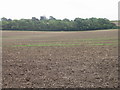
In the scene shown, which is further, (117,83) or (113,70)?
(113,70)

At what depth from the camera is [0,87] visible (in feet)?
27.7

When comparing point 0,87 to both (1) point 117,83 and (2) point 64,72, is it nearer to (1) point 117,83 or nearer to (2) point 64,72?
(2) point 64,72

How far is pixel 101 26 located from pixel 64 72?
7663 cm

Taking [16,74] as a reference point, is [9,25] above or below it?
above

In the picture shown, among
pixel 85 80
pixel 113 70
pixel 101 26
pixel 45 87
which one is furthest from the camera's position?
pixel 101 26

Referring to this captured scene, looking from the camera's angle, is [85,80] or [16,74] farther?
[16,74]

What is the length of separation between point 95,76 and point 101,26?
77013 millimetres

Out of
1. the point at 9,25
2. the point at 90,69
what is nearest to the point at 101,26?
the point at 9,25

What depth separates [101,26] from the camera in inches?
3319

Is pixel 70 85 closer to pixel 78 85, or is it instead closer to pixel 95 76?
pixel 78 85

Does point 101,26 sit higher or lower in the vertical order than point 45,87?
higher

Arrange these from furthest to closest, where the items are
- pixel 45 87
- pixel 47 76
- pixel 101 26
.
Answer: pixel 101 26 < pixel 47 76 < pixel 45 87

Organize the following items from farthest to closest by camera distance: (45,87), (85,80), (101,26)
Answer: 1. (101,26)
2. (85,80)
3. (45,87)

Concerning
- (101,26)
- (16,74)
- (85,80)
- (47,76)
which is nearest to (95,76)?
(85,80)
